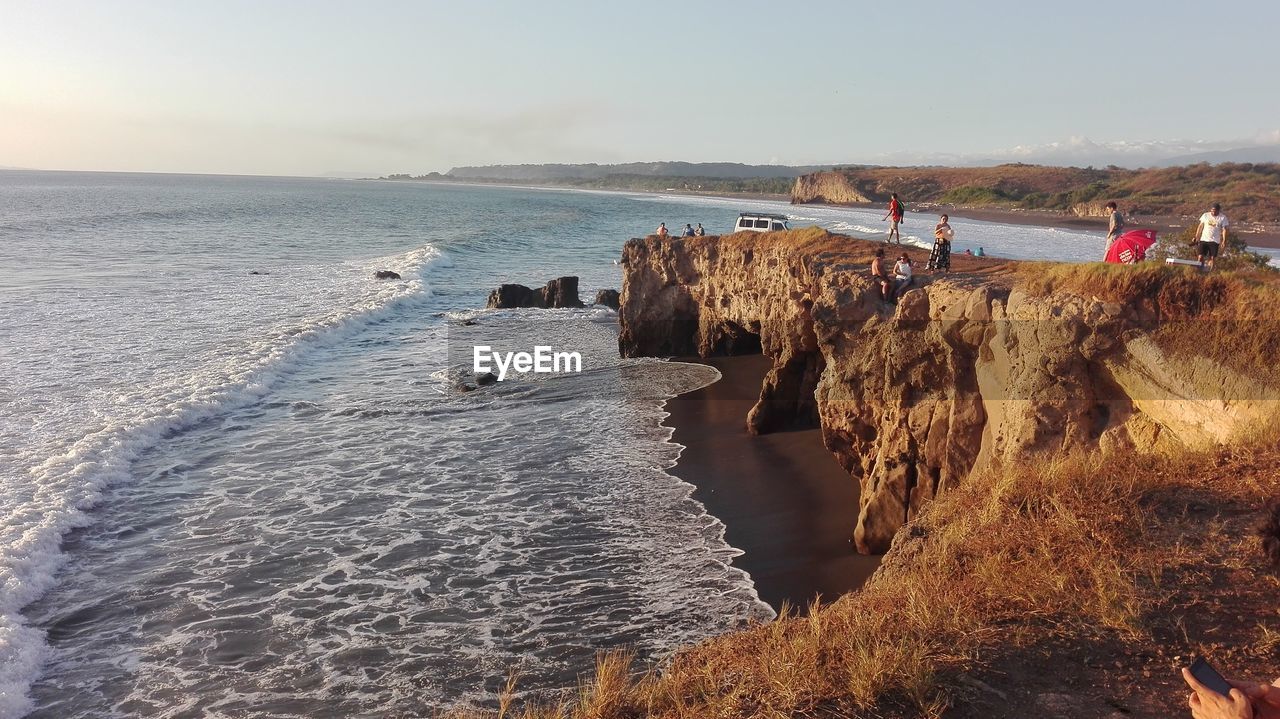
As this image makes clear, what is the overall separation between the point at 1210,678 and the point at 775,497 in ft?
31.2

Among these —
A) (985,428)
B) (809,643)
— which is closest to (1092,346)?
(985,428)

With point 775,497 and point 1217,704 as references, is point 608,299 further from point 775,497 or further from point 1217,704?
point 1217,704

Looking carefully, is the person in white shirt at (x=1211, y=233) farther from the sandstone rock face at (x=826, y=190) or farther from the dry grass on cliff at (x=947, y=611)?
the sandstone rock face at (x=826, y=190)

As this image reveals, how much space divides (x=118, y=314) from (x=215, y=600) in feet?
75.6

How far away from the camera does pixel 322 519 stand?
505 inches

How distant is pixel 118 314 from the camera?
95.2 feet

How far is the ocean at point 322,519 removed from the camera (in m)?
8.99

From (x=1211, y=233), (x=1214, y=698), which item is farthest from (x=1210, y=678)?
(x=1211, y=233)

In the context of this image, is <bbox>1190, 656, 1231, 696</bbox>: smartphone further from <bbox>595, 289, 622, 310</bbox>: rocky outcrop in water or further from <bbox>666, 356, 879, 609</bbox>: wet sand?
<bbox>595, 289, 622, 310</bbox>: rocky outcrop in water

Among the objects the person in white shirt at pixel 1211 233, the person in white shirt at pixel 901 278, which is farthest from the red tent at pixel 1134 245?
the person in white shirt at pixel 901 278

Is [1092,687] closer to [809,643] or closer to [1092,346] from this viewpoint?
[809,643]

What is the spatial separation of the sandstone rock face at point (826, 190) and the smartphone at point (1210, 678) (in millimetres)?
117703

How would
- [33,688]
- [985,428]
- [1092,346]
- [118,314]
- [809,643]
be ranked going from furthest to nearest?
[118,314] < [985,428] < [1092,346] < [33,688] < [809,643]

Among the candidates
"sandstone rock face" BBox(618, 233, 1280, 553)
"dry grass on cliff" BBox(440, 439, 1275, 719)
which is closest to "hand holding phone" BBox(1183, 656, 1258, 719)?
"dry grass on cliff" BBox(440, 439, 1275, 719)
